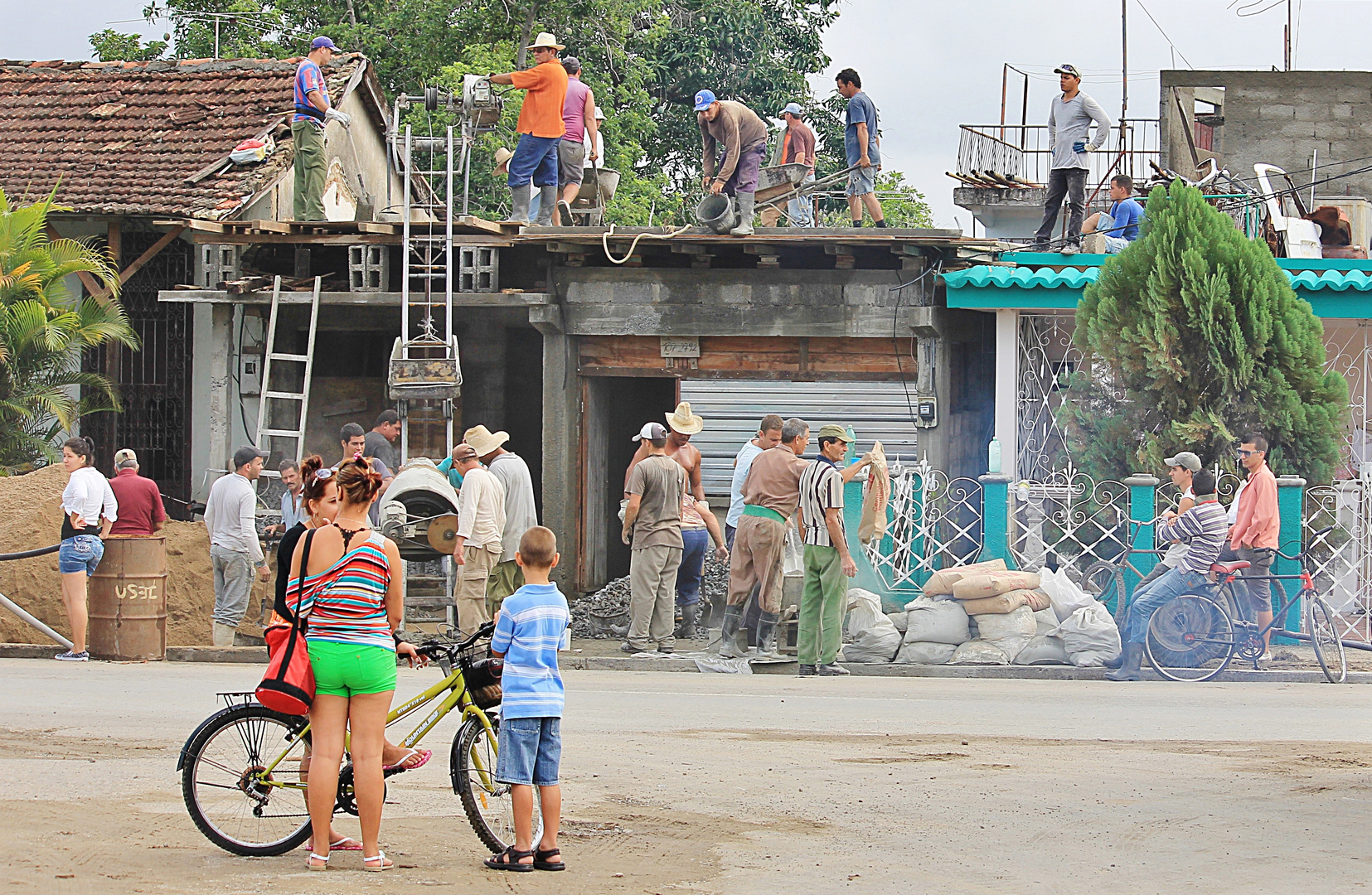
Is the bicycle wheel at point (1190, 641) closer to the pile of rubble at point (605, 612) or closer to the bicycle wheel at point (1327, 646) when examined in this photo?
the bicycle wheel at point (1327, 646)

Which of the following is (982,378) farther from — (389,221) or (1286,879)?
(1286,879)

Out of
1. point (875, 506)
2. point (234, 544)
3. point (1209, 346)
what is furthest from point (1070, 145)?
point (234, 544)

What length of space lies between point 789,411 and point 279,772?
10.0 m

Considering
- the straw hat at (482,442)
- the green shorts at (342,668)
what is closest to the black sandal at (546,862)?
the green shorts at (342,668)

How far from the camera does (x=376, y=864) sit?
6223 millimetres

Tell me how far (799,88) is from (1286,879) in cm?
2420

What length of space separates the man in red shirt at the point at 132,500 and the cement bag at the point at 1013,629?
22.7 feet

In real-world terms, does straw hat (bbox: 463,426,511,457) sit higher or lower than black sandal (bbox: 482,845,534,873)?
higher

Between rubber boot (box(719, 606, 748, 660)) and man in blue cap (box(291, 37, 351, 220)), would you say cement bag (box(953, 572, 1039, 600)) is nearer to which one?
rubber boot (box(719, 606, 748, 660))

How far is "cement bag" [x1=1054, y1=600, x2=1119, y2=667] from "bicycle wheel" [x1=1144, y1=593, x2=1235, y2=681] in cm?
33

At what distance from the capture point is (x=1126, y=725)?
9.82 meters

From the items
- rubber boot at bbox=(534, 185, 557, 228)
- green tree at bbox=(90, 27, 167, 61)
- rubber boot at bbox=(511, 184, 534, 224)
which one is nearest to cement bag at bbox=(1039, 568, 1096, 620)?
rubber boot at bbox=(534, 185, 557, 228)

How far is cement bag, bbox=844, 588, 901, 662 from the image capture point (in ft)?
41.9

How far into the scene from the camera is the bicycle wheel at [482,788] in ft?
21.4
